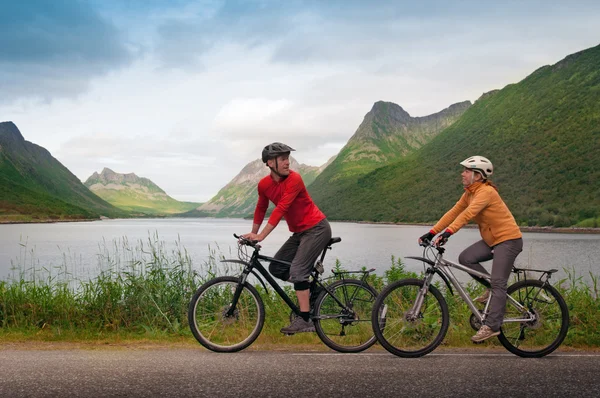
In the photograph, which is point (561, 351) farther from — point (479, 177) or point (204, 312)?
point (204, 312)

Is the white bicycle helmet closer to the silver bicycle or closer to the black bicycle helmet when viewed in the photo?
the silver bicycle

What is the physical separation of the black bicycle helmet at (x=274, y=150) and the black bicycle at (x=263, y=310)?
1.17 m

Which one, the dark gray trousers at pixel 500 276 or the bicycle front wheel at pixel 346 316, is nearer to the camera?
the dark gray trousers at pixel 500 276

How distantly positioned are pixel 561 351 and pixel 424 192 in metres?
194

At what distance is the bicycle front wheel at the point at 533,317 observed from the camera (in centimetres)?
738

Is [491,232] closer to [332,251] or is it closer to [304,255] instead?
[304,255]

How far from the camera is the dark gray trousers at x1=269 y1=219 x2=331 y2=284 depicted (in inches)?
292

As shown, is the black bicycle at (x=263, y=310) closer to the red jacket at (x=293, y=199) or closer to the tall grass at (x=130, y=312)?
the red jacket at (x=293, y=199)

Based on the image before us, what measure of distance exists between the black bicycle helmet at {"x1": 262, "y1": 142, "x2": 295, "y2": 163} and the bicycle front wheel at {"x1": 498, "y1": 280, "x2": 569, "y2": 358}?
347 cm

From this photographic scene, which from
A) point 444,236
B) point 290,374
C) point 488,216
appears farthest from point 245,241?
point 488,216

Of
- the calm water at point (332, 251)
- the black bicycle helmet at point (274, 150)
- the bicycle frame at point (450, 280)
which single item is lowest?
the calm water at point (332, 251)

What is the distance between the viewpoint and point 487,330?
718cm

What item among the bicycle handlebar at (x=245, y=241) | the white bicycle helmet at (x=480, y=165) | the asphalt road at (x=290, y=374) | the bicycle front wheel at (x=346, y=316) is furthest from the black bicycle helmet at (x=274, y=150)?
the asphalt road at (x=290, y=374)

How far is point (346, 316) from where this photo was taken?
768 centimetres
